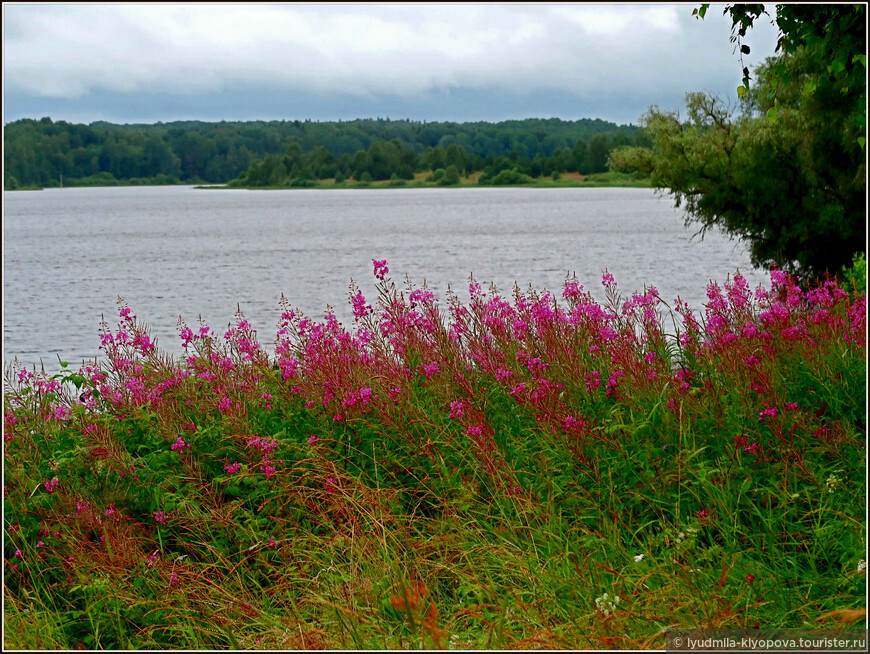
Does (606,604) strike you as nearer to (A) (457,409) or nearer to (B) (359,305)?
(A) (457,409)

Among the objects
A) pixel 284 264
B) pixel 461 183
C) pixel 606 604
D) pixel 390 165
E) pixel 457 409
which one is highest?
pixel 390 165

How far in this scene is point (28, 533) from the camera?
17.9 ft

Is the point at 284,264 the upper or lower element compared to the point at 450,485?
lower

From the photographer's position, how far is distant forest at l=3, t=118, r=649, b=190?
415 ft

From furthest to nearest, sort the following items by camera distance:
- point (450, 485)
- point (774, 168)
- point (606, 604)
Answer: point (774, 168), point (450, 485), point (606, 604)

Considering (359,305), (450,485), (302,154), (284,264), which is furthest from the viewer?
(302,154)

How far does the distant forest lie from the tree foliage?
7960 centimetres

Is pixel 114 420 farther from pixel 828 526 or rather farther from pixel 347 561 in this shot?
pixel 828 526

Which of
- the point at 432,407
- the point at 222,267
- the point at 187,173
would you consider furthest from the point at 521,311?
the point at 187,173

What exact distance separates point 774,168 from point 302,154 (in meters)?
163

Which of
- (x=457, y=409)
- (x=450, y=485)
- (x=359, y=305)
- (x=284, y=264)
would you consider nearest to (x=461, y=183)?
(x=284, y=264)

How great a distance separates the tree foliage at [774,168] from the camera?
884 inches

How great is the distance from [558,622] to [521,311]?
3.51 meters

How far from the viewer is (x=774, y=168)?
25781mm
